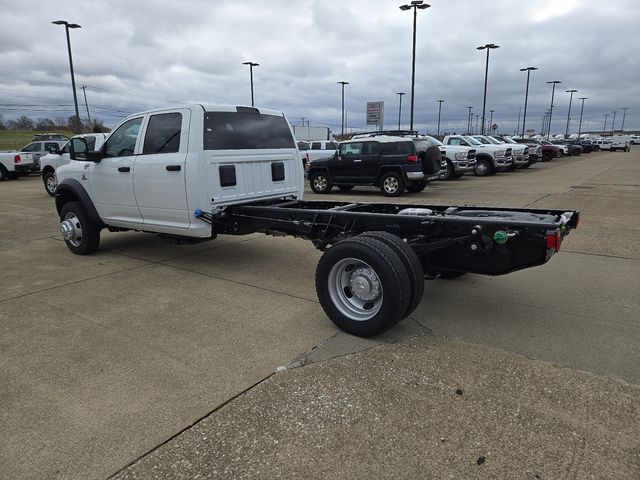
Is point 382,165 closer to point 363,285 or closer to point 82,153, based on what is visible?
point 82,153

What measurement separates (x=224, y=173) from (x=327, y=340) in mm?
2619

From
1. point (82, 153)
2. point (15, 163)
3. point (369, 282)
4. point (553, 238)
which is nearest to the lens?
point (553, 238)

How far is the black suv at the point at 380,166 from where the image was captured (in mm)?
14055

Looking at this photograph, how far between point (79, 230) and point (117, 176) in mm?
1289

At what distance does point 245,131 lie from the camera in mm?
5887

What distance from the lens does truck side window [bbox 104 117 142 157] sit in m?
6.05

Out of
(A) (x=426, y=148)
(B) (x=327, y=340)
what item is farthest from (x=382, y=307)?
(A) (x=426, y=148)

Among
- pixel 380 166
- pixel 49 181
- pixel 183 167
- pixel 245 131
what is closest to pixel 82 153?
pixel 183 167

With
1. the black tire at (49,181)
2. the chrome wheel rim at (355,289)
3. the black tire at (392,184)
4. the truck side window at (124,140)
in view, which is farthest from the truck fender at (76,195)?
the black tire at (49,181)

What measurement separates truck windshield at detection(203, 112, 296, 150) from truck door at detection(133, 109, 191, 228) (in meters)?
0.29

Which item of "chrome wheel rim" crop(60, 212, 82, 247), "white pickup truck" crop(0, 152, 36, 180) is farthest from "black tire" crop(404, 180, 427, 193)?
"white pickup truck" crop(0, 152, 36, 180)

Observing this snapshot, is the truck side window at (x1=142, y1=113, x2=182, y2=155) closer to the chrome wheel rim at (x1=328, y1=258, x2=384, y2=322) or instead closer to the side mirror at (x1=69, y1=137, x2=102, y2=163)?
the side mirror at (x1=69, y1=137, x2=102, y2=163)

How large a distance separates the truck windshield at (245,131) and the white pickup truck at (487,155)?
52.2 ft

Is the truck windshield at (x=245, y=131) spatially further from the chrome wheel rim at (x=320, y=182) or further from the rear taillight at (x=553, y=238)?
the chrome wheel rim at (x=320, y=182)
